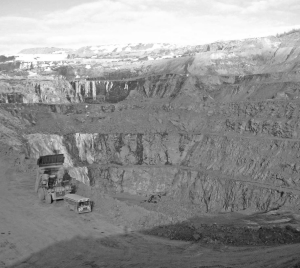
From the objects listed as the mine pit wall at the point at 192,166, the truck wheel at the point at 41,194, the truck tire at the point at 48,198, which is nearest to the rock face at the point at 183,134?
the mine pit wall at the point at 192,166

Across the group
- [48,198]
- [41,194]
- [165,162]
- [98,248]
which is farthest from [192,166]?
[98,248]

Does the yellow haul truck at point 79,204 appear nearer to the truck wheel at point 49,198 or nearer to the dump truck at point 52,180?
the dump truck at point 52,180

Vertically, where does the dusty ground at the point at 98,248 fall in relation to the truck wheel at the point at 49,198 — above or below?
below

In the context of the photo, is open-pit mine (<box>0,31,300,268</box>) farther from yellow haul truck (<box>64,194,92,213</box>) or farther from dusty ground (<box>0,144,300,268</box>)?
yellow haul truck (<box>64,194,92,213</box>)

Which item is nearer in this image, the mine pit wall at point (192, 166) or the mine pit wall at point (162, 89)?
the mine pit wall at point (192, 166)

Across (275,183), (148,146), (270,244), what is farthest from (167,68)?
(270,244)

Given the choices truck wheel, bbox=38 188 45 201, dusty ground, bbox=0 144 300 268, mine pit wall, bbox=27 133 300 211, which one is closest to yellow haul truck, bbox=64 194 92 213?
dusty ground, bbox=0 144 300 268
